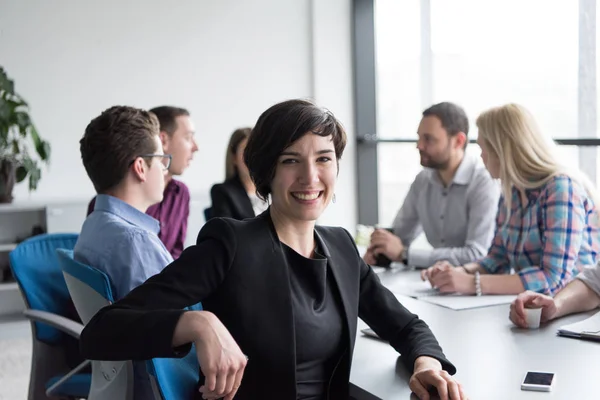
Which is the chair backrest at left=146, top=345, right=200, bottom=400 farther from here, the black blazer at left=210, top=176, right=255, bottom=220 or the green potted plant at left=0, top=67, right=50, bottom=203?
the green potted plant at left=0, top=67, right=50, bottom=203

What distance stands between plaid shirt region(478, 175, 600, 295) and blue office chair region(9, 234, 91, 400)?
1.63m

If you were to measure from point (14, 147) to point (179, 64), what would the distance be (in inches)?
63.5

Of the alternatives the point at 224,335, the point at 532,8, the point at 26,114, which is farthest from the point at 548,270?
the point at 26,114

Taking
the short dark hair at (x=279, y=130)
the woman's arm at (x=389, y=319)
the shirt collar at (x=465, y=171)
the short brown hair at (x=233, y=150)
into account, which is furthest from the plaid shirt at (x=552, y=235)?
the short brown hair at (x=233, y=150)

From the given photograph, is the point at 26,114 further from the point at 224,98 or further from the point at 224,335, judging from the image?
the point at 224,335

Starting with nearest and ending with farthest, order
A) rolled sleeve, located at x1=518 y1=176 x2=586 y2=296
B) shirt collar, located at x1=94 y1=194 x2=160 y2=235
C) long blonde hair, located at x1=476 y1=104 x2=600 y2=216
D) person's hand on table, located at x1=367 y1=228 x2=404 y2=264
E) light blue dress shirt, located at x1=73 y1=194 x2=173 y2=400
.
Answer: light blue dress shirt, located at x1=73 y1=194 x2=173 y2=400 < shirt collar, located at x1=94 y1=194 x2=160 y2=235 < rolled sleeve, located at x1=518 y1=176 x2=586 y2=296 < long blonde hair, located at x1=476 y1=104 x2=600 y2=216 < person's hand on table, located at x1=367 y1=228 x2=404 y2=264

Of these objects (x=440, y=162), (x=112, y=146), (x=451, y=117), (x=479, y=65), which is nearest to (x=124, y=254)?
(x=112, y=146)

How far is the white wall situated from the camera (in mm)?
6156

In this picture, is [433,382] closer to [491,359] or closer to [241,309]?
[491,359]

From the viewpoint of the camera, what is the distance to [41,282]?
287 centimetres

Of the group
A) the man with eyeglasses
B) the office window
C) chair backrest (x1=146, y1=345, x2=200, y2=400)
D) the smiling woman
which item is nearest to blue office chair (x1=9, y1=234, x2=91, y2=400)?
the man with eyeglasses

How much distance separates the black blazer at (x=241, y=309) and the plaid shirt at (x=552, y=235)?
0.99 m

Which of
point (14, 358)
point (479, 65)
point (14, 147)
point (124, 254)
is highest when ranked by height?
point (479, 65)

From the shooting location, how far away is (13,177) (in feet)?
18.7
